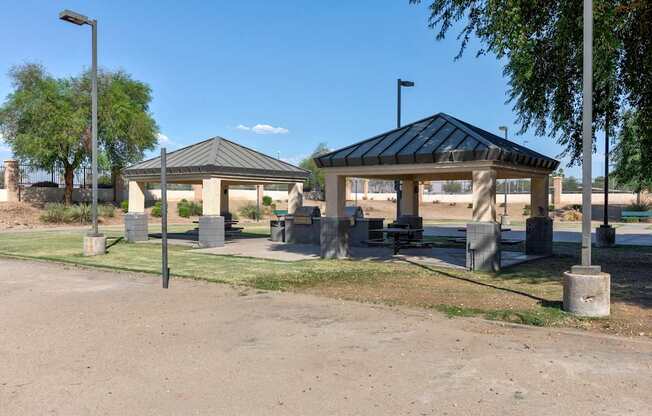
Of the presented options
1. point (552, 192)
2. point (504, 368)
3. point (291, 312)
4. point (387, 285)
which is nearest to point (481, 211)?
point (387, 285)

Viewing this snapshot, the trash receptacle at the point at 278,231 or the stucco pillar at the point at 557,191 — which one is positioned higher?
the stucco pillar at the point at 557,191

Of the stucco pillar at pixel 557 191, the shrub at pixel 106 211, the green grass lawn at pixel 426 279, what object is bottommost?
the green grass lawn at pixel 426 279

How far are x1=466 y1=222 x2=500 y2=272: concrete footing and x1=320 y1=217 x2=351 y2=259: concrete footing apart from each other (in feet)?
12.5

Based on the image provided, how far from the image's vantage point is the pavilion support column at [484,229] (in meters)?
12.4

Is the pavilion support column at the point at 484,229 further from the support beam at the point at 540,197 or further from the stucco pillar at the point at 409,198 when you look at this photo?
the stucco pillar at the point at 409,198

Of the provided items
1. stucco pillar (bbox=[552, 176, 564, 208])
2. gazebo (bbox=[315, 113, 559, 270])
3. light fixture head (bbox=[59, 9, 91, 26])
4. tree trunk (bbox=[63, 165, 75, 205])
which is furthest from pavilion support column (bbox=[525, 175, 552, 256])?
stucco pillar (bbox=[552, 176, 564, 208])

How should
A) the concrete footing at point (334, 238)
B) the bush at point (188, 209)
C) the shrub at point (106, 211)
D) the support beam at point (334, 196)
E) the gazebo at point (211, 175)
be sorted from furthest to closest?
the bush at point (188, 209), the shrub at point (106, 211), the gazebo at point (211, 175), the support beam at point (334, 196), the concrete footing at point (334, 238)

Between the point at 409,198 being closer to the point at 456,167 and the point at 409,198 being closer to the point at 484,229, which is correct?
the point at 456,167

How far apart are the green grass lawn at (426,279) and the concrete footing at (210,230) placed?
1196 mm

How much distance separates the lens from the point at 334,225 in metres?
15.0

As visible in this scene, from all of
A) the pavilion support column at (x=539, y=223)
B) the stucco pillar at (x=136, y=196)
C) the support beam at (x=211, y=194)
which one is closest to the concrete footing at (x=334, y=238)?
the support beam at (x=211, y=194)

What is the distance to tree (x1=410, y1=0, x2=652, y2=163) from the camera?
29.3 feet

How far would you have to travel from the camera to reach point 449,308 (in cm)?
814

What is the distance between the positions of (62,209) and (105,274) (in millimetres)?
23573
